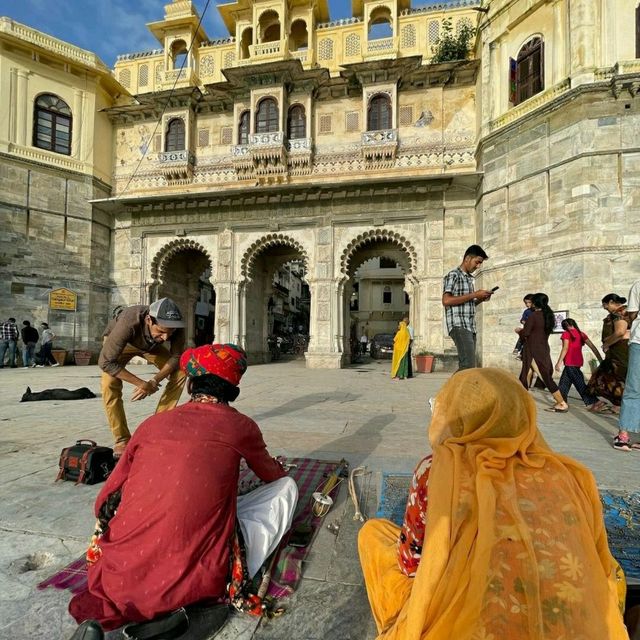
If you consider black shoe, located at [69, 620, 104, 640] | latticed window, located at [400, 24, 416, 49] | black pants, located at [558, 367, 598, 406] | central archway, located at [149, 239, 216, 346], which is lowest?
black shoe, located at [69, 620, 104, 640]

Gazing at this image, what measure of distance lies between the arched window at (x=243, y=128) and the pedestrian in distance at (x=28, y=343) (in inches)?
384

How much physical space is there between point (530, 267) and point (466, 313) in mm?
7689

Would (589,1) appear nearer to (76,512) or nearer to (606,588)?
(606,588)

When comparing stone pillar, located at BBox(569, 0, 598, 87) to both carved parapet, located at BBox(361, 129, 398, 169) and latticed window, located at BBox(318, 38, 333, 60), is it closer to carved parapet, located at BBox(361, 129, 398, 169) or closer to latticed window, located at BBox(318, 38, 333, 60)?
carved parapet, located at BBox(361, 129, 398, 169)

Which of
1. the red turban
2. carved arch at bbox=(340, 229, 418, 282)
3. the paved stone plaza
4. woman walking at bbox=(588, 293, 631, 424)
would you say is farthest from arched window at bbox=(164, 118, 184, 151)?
the red turban

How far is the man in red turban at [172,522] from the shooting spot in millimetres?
1434

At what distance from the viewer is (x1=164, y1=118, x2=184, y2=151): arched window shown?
50.8ft

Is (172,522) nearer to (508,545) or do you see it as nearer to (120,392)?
(508,545)

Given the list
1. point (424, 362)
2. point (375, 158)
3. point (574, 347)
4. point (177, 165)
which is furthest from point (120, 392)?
point (177, 165)

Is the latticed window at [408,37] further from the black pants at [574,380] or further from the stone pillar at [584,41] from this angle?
the black pants at [574,380]

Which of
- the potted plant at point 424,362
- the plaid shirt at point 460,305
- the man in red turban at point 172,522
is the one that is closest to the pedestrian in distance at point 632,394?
the plaid shirt at point 460,305

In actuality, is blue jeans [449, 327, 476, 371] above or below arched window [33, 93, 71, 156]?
below

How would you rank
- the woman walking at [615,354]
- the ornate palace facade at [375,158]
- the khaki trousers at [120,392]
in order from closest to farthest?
1. the khaki trousers at [120,392]
2. the woman walking at [615,354]
3. the ornate palace facade at [375,158]

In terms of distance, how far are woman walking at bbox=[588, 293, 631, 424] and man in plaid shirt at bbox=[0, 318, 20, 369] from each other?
15666 millimetres
